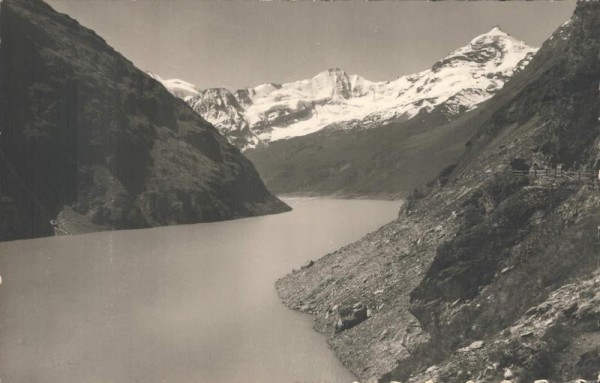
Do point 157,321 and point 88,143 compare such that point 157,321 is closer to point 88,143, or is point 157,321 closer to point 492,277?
point 492,277

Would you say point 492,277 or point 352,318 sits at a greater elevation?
point 492,277

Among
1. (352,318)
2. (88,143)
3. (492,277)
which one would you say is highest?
(88,143)

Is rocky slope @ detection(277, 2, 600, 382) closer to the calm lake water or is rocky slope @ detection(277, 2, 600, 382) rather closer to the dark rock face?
the dark rock face

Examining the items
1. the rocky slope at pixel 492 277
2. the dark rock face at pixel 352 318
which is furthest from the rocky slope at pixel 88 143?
the dark rock face at pixel 352 318

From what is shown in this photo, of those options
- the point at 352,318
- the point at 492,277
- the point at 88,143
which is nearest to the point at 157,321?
the point at 352,318

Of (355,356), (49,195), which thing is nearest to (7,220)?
(49,195)

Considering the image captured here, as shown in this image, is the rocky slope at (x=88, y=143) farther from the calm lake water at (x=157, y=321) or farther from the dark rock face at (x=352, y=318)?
the dark rock face at (x=352, y=318)

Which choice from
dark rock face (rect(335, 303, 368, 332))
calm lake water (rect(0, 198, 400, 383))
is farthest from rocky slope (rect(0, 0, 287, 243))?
dark rock face (rect(335, 303, 368, 332))
